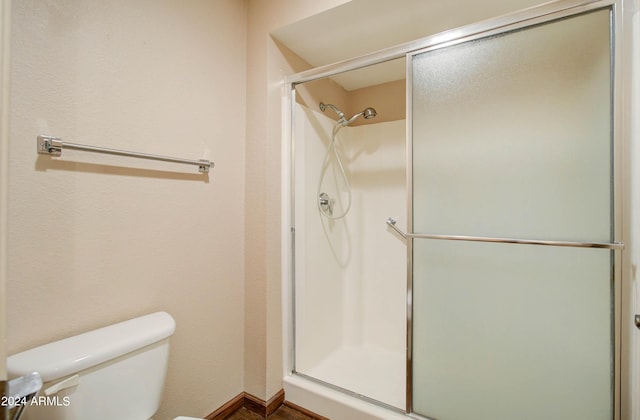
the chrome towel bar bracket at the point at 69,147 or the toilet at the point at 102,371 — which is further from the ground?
the chrome towel bar bracket at the point at 69,147

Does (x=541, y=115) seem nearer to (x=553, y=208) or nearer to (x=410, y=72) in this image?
(x=553, y=208)

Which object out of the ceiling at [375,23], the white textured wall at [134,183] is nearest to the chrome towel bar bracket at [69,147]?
the white textured wall at [134,183]

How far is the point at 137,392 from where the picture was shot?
102 cm

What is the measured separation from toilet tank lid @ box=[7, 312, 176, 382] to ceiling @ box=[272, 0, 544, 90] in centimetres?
154

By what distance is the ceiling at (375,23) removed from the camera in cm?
139

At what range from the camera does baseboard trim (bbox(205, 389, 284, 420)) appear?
1.55 m

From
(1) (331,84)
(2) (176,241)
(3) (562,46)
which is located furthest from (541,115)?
(2) (176,241)

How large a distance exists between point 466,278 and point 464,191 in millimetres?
379

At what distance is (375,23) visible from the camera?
1.53 m

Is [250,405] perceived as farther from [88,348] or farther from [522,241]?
[522,241]

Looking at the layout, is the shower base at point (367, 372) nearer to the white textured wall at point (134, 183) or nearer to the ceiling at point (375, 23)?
the white textured wall at point (134, 183)

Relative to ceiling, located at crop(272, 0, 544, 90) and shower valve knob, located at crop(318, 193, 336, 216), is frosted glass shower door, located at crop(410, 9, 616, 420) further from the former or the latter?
shower valve knob, located at crop(318, 193, 336, 216)

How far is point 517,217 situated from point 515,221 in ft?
0.06

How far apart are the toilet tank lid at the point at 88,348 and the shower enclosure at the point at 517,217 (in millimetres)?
1003
